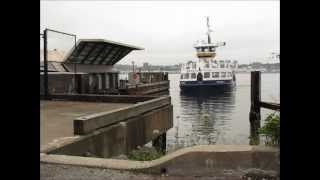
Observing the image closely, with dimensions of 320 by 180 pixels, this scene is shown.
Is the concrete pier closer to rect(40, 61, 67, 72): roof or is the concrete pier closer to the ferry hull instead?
rect(40, 61, 67, 72): roof

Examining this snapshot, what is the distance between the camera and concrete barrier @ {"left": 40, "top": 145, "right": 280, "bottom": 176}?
6.05 metres

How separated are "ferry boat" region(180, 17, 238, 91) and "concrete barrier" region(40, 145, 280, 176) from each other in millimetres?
52982

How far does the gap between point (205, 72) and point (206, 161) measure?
54402 millimetres

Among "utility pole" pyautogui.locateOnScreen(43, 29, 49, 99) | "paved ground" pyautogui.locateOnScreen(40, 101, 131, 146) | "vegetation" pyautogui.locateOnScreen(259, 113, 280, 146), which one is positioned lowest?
"paved ground" pyautogui.locateOnScreen(40, 101, 131, 146)

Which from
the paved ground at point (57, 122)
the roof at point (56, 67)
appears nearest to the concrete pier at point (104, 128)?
the paved ground at point (57, 122)

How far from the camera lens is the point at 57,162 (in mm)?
6277

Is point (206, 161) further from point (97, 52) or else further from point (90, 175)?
point (97, 52)

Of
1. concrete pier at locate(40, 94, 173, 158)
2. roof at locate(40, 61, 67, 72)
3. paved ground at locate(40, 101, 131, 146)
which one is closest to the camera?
concrete pier at locate(40, 94, 173, 158)

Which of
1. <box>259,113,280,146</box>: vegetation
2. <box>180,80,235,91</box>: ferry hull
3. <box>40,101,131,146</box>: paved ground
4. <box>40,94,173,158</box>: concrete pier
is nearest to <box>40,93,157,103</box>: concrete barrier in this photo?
<box>40,94,173,158</box>: concrete pier

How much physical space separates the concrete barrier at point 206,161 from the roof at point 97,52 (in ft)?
59.1

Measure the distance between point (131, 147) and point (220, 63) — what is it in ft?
173

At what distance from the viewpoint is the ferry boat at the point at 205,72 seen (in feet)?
197

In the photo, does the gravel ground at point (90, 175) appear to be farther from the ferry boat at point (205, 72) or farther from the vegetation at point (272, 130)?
the ferry boat at point (205, 72)
